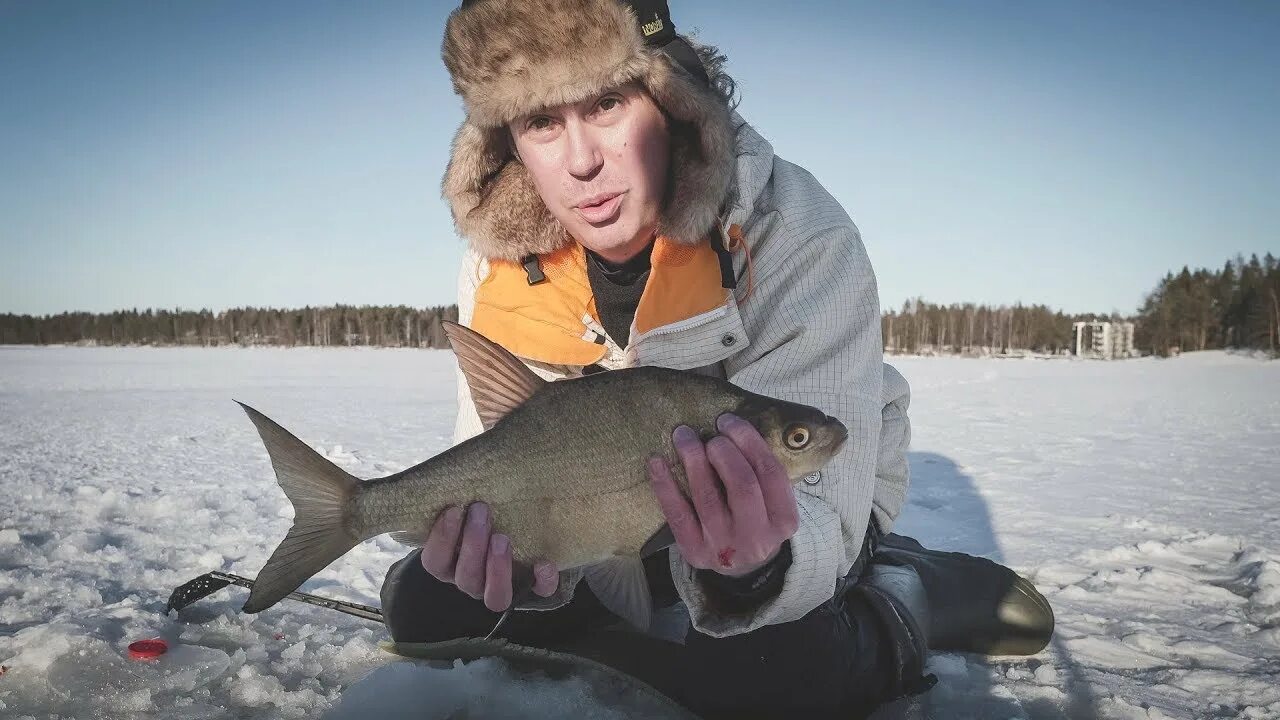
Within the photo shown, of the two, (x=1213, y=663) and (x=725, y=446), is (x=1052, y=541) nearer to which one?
(x=1213, y=663)

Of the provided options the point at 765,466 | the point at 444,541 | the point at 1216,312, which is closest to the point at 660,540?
the point at 765,466

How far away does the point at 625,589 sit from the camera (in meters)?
2.19

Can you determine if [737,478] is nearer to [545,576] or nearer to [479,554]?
[545,576]

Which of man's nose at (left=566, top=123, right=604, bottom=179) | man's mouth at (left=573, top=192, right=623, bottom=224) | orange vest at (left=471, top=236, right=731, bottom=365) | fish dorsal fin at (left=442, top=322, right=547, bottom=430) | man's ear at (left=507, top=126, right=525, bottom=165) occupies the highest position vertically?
man's ear at (left=507, top=126, right=525, bottom=165)

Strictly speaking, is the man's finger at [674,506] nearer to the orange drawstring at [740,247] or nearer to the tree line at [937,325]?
the orange drawstring at [740,247]

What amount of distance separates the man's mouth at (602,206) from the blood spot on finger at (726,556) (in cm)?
143

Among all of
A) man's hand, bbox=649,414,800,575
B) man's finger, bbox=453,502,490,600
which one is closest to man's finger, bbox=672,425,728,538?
man's hand, bbox=649,414,800,575

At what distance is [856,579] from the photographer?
2957 millimetres

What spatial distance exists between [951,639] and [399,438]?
810 cm

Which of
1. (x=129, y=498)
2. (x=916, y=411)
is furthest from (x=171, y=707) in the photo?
(x=916, y=411)

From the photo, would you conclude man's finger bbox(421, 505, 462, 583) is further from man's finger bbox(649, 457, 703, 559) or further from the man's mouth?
the man's mouth

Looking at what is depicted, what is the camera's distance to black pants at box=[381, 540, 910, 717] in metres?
2.40

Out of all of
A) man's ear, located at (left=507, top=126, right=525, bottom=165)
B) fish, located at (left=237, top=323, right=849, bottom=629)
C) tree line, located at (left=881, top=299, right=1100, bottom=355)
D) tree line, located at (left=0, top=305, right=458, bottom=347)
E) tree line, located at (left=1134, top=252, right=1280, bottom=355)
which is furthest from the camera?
tree line, located at (left=0, top=305, right=458, bottom=347)

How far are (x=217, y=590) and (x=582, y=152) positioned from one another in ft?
8.57
